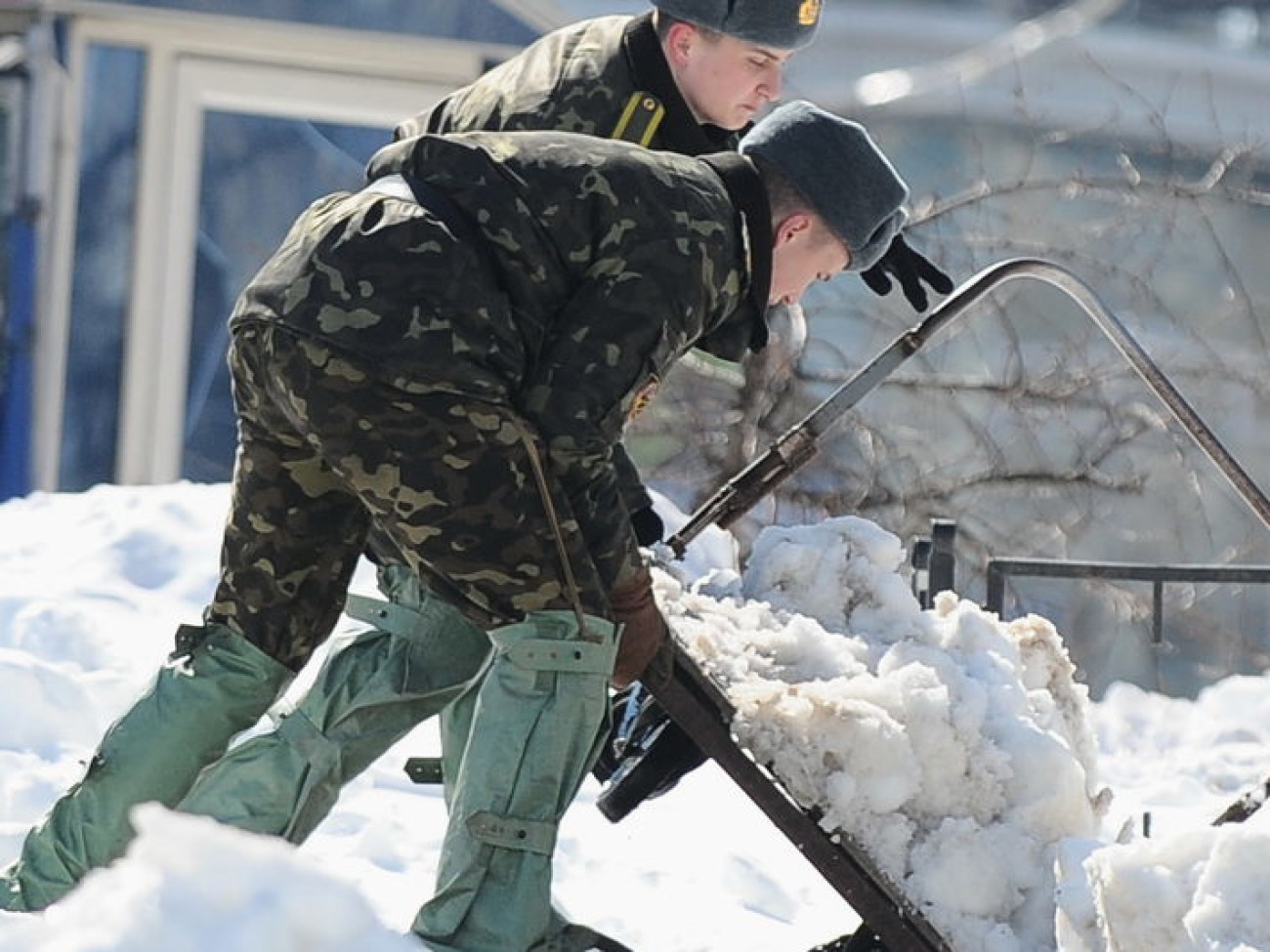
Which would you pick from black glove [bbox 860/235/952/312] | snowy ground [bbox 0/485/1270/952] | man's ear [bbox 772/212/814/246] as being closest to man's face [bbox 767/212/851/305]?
man's ear [bbox 772/212/814/246]

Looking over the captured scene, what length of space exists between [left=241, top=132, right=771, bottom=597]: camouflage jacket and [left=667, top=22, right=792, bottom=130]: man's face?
0.72 m

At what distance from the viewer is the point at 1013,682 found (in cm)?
356

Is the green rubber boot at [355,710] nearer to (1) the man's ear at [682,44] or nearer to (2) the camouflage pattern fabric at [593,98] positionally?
(2) the camouflage pattern fabric at [593,98]

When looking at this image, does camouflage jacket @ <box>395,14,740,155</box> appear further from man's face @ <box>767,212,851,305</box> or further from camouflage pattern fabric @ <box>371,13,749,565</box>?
man's face @ <box>767,212,851,305</box>

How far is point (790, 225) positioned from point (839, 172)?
10cm

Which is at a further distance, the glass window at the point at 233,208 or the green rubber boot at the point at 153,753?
the glass window at the point at 233,208

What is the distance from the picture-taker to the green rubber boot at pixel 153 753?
3.46 meters

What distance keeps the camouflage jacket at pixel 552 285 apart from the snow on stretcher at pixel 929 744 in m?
0.33

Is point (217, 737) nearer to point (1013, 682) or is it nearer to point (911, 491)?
point (1013, 682)

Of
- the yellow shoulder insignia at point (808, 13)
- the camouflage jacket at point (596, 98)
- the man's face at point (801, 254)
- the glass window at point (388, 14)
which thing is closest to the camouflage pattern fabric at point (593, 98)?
the camouflage jacket at point (596, 98)

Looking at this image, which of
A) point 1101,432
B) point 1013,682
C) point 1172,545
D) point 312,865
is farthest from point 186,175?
point 312,865

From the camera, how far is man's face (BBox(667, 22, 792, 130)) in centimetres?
403

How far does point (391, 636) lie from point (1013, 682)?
0.93m

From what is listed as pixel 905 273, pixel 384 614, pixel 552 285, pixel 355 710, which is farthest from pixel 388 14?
pixel 552 285
